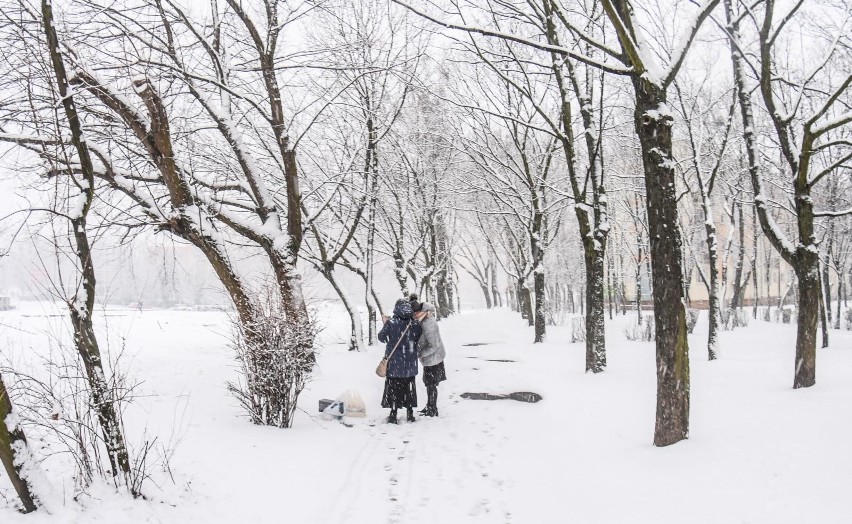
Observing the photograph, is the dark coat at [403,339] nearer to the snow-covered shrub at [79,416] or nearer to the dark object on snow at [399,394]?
the dark object on snow at [399,394]

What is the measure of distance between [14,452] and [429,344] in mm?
5479

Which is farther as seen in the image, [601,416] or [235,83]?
[235,83]

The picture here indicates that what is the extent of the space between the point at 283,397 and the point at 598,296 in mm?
6513

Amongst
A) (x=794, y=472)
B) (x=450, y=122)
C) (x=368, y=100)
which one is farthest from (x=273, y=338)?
(x=450, y=122)

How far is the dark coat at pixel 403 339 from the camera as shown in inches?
311

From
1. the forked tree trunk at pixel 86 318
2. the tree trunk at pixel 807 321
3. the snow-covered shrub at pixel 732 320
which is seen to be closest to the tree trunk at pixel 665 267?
the tree trunk at pixel 807 321

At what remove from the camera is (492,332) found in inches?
853

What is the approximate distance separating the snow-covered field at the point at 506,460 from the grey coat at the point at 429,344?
0.89 meters

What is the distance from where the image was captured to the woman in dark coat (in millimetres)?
7891

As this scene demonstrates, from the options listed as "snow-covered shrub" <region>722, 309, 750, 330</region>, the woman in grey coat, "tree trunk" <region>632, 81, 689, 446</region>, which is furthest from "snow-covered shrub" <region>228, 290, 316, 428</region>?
"snow-covered shrub" <region>722, 309, 750, 330</region>

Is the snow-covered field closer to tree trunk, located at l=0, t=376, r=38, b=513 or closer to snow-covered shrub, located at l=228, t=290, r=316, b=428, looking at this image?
tree trunk, located at l=0, t=376, r=38, b=513

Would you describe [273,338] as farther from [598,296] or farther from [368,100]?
[368,100]

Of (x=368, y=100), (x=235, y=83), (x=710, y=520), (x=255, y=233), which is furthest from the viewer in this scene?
(x=368, y=100)

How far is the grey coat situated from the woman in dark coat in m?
0.14
